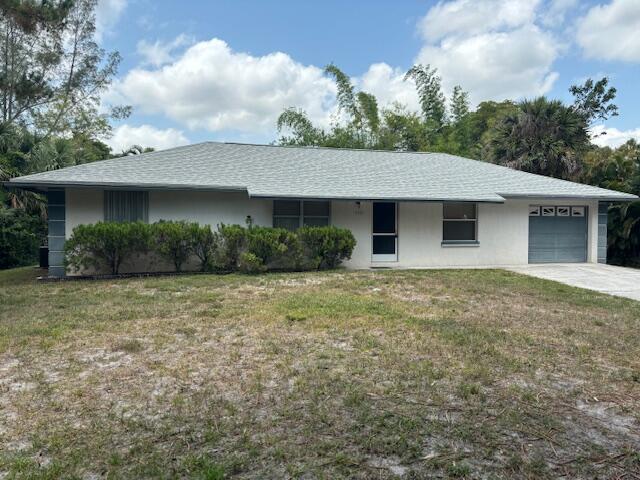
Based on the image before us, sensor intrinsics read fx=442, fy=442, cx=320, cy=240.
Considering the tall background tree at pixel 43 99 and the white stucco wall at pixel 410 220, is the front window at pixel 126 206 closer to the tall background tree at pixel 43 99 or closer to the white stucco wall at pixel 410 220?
the white stucco wall at pixel 410 220

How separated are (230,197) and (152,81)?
15.0 meters

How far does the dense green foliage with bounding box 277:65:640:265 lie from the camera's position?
16469 millimetres

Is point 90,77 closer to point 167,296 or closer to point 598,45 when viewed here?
point 167,296

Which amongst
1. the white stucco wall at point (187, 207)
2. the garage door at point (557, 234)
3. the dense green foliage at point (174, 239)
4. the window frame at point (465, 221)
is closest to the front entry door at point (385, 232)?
the window frame at point (465, 221)

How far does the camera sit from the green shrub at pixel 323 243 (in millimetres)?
12406

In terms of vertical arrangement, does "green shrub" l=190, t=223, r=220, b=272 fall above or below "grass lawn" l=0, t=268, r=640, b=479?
above

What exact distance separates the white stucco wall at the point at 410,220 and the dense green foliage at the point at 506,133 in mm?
2893

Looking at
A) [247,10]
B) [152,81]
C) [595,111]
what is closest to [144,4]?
[247,10]

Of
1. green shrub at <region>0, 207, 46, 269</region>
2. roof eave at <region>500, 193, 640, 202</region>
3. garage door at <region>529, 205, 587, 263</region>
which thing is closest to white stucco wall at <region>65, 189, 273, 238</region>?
green shrub at <region>0, 207, 46, 269</region>

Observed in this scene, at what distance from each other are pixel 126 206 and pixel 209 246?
8.25 feet

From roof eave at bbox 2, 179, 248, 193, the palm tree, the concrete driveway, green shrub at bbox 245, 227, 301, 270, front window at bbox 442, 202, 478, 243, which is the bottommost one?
the concrete driveway

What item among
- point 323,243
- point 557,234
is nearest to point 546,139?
point 557,234

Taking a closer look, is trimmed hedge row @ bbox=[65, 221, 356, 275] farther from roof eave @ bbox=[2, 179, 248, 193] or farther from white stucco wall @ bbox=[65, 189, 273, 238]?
roof eave @ bbox=[2, 179, 248, 193]

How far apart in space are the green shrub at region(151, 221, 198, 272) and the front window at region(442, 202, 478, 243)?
25.8ft
